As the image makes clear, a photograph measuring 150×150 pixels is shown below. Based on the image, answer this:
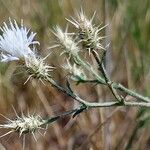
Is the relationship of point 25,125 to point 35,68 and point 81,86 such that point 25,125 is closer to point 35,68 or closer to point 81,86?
point 35,68

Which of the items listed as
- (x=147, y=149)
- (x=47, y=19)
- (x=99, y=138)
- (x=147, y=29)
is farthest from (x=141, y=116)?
(x=47, y=19)

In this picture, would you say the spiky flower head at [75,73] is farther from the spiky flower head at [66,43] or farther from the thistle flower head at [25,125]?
the thistle flower head at [25,125]

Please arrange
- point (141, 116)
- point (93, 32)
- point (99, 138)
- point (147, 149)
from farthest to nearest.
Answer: point (147, 149) → point (99, 138) → point (141, 116) → point (93, 32)

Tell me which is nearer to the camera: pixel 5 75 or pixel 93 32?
pixel 93 32

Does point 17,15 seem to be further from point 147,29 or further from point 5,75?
point 147,29

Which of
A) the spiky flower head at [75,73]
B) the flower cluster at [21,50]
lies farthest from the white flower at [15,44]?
the spiky flower head at [75,73]

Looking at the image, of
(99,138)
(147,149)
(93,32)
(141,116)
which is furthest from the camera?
(147,149)

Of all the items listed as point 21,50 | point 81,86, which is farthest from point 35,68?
point 81,86

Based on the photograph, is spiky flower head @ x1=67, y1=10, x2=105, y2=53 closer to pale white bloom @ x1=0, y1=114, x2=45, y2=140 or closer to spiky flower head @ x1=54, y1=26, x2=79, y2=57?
spiky flower head @ x1=54, y1=26, x2=79, y2=57

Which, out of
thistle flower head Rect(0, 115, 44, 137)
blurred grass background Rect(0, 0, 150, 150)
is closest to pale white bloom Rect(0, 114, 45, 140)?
thistle flower head Rect(0, 115, 44, 137)
